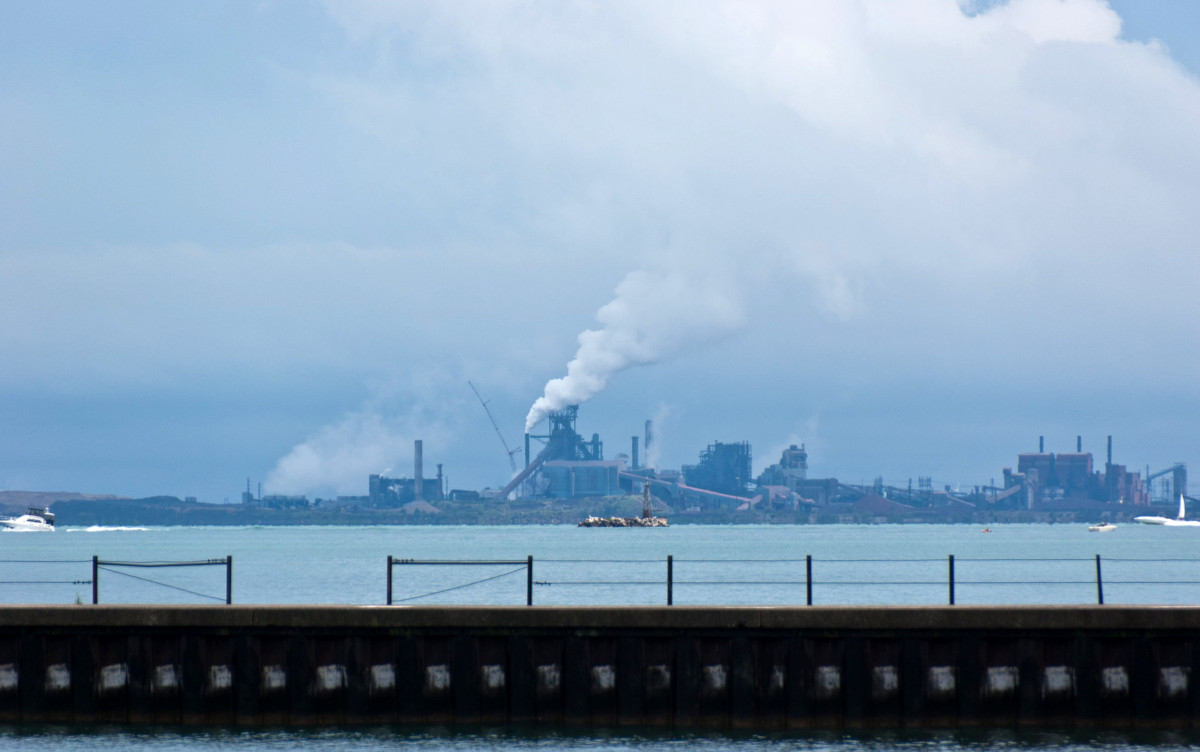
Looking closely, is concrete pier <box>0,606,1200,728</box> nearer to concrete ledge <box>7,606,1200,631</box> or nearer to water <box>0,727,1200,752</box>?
concrete ledge <box>7,606,1200,631</box>

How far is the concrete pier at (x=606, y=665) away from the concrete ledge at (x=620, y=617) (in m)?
0.03

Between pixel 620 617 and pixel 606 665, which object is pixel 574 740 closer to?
pixel 606 665

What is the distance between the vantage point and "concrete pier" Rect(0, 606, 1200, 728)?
76.2 feet

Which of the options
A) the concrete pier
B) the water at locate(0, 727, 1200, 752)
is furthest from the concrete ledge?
the water at locate(0, 727, 1200, 752)

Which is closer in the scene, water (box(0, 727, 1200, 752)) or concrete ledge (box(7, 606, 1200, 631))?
water (box(0, 727, 1200, 752))

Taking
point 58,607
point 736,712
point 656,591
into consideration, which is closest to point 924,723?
point 736,712

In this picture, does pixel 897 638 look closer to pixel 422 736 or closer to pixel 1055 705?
pixel 1055 705

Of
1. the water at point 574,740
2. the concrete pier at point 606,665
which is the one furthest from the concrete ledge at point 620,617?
the water at point 574,740

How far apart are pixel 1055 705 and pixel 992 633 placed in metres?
1.57

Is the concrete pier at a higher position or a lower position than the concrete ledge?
lower

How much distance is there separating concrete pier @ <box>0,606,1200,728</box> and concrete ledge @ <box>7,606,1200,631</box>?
33 mm

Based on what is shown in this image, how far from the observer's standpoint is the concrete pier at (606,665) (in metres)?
23.2

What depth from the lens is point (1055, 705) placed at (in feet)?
76.1

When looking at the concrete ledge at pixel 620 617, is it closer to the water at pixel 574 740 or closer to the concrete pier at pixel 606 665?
the concrete pier at pixel 606 665
